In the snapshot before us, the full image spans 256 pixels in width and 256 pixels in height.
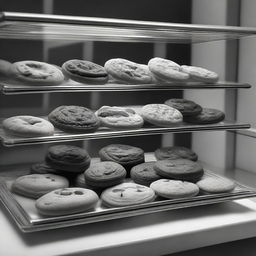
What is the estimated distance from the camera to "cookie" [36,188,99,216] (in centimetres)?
127

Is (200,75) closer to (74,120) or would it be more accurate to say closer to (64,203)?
(74,120)

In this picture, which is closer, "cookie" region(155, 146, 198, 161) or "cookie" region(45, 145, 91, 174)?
"cookie" region(45, 145, 91, 174)

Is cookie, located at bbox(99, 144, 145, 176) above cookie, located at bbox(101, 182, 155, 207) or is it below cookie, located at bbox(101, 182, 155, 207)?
above

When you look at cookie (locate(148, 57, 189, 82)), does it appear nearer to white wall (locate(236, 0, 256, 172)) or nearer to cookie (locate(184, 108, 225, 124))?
cookie (locate(184, 108, 225, 124))

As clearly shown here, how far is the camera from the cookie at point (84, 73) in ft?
4.91

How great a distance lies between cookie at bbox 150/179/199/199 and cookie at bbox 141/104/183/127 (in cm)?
21

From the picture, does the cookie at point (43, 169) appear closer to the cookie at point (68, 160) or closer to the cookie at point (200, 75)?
the cookie at point (68, 160)

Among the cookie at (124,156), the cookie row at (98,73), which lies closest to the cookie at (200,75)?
the cookie row at (98,73)

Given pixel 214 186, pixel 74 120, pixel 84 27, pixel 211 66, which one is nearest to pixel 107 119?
pixel 74 120

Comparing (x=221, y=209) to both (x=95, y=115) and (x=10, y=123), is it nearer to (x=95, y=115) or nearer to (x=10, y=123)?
(x=95, y=115)

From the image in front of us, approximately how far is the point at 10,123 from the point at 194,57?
3.59ft

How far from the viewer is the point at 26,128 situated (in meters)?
1.39

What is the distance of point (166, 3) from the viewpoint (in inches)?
82.1

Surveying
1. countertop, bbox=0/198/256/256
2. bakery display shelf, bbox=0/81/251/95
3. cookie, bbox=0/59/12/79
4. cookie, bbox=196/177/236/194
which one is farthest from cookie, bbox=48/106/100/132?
cookie, bbox=196/177/236/194
